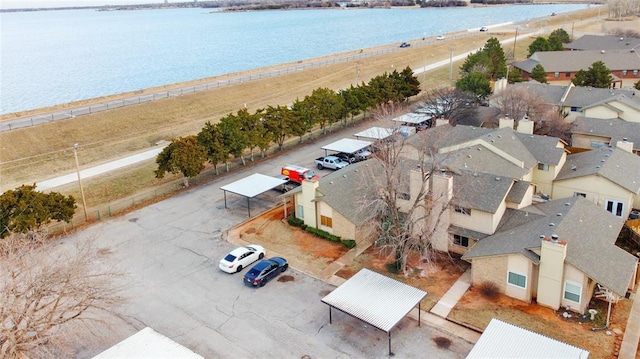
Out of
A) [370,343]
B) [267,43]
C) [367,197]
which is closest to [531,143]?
[367,197]

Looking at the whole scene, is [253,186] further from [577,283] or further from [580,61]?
[580,61]

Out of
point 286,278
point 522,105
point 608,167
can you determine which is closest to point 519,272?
point 286,278

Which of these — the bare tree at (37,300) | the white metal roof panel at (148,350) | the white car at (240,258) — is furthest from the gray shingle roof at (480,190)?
the bare tree at (37,300)

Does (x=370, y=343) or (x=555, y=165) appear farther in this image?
(x=555, y=165)

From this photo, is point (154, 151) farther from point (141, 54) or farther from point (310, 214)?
point (141, 54)

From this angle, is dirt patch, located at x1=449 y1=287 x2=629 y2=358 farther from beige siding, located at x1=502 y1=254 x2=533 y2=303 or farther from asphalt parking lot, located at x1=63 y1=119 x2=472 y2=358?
asphalt parking lot, located at x1=63 y1=119 x2=472 y2=358

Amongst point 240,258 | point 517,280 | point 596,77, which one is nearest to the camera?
point 517,280
